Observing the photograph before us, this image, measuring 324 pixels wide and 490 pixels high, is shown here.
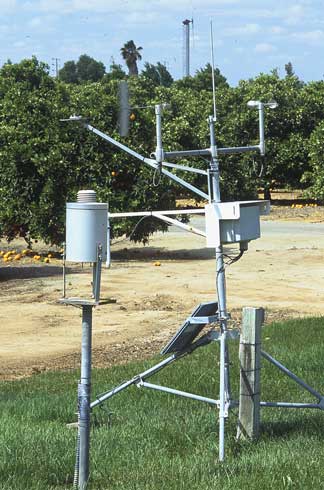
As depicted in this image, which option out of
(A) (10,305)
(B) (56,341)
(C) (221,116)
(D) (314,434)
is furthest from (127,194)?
(C) (221,116)

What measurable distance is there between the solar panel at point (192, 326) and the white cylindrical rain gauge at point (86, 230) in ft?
3.77

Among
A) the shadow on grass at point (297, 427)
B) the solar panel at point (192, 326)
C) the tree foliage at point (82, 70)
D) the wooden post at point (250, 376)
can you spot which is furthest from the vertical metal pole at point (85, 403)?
the tree foliage at point (82, 70)

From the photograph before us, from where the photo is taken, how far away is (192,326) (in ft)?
19.2

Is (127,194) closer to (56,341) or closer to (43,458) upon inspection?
(56,341)

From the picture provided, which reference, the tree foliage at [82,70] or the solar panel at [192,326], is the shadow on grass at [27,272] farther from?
the tree foliage at [82,70]

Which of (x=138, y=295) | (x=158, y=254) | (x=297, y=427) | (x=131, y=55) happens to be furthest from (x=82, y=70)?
(x=297, y=427)

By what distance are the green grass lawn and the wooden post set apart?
120 mm

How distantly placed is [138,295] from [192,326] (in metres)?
10.1

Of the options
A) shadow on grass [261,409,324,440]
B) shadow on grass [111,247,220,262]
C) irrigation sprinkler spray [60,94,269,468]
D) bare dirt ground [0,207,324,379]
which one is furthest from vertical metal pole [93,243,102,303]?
shadow on grass [111,247,220,262]

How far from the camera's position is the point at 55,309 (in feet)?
48.2

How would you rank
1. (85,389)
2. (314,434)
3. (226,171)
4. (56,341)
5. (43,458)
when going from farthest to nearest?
(226,171) → (56,341) → (314,434) → (43,458) → (85,389)

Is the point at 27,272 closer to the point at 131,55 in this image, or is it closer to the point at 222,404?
the point at 222,404

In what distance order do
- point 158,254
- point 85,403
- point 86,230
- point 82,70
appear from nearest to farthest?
point 86,230 < point 85,403 < point 158,254 < point 82,70

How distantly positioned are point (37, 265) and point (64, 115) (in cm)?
362
